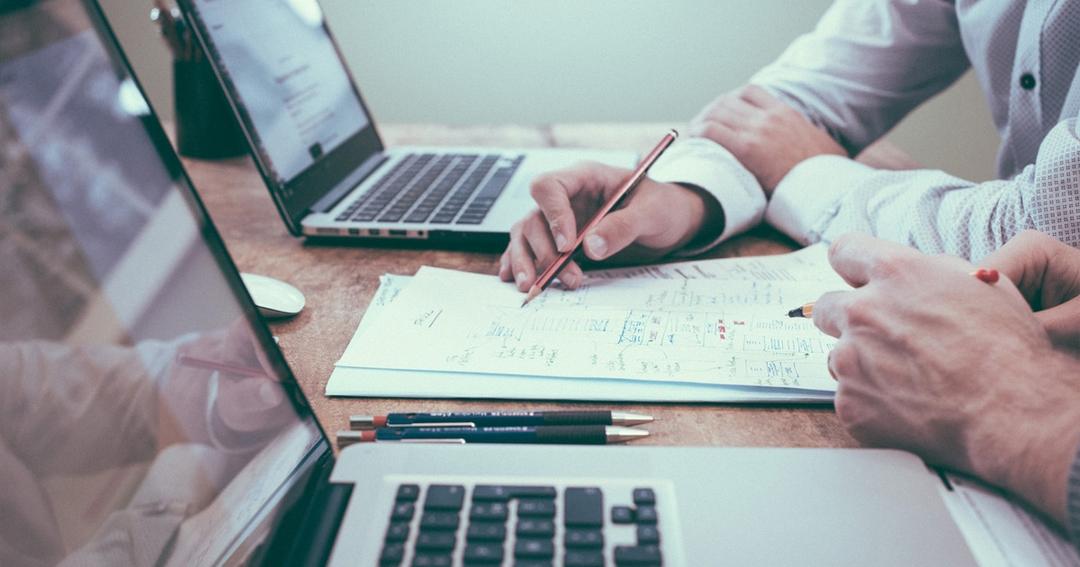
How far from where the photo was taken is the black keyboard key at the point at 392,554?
1.10ft

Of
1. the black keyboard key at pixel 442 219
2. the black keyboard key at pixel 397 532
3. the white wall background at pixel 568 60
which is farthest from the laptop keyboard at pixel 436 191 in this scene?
the white wall background at pixel 568 60

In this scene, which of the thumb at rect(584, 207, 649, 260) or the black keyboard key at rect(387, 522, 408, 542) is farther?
the thumb at rect(584, 207, 649, 260)

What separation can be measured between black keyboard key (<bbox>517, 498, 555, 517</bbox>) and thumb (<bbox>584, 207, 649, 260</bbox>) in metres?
0.34

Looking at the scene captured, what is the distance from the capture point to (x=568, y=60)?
2.01 m

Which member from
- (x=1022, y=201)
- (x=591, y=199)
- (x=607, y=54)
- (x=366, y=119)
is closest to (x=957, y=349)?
(x=1022, y=201)

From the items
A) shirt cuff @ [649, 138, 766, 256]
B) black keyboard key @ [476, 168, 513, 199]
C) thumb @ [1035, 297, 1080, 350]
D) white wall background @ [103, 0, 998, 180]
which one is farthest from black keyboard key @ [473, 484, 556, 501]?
white wall background @ [103, 0, 998, 180]

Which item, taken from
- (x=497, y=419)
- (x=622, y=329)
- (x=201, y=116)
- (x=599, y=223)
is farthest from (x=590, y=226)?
(x=201, y=116)

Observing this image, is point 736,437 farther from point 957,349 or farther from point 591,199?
point 591,199

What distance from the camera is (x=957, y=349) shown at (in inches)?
17.0

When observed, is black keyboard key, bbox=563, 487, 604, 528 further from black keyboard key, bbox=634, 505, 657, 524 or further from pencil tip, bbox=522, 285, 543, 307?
pencil tip, bbox=522, 285, 543, 307

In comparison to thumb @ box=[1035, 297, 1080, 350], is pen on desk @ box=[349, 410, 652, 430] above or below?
above

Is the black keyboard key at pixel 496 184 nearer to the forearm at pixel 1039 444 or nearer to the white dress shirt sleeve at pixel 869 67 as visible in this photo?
the white dress shirt sleeve at pixel 869 67

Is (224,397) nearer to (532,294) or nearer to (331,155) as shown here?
(532,294)

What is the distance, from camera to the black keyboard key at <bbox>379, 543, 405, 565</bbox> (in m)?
0.34
